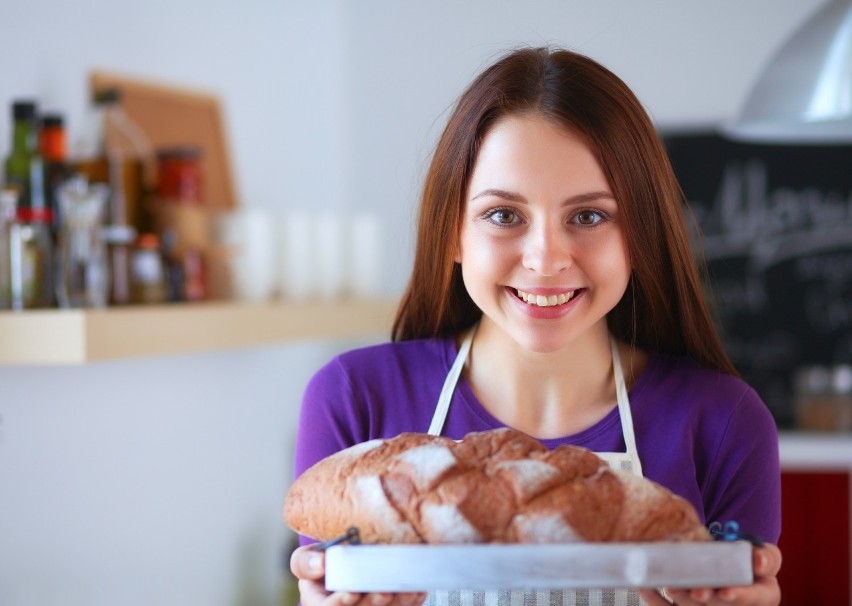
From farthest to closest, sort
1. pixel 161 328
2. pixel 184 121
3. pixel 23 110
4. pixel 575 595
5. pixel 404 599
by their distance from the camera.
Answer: pixel 184 121
pixel 161 328
pixel 23 110
pixel 575 595
pixel 404 599

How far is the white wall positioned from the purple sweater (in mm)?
302

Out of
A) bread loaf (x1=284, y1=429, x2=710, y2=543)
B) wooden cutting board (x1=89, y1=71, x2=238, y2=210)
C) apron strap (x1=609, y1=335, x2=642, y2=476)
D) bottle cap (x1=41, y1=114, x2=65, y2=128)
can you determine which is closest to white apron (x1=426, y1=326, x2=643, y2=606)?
apron strap (x1=609, y1=335, x2=642, y2=476)

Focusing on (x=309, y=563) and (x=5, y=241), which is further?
(x=5, y=241)

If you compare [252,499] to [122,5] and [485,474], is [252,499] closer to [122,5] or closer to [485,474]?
[122,5]

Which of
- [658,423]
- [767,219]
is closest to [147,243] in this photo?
[658,423]

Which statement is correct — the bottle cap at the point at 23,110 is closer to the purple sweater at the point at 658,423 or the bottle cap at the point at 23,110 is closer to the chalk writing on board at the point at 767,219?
the purple sweater at the point at 658,423

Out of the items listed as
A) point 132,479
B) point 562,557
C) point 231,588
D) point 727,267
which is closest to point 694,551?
point 562,557

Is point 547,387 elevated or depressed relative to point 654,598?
elevated

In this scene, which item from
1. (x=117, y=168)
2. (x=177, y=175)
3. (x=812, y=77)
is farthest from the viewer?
(x=177, y=175)

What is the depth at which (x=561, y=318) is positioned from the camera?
1.00 metres

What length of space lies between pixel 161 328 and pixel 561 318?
101 centimetres

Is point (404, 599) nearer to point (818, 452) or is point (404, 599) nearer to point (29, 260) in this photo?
point (29, 260)

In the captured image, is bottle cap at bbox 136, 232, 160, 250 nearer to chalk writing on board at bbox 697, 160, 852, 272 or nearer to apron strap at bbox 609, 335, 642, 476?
apron strap at bbox 609, 335, 642, 476

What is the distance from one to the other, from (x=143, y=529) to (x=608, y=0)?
2102mm
